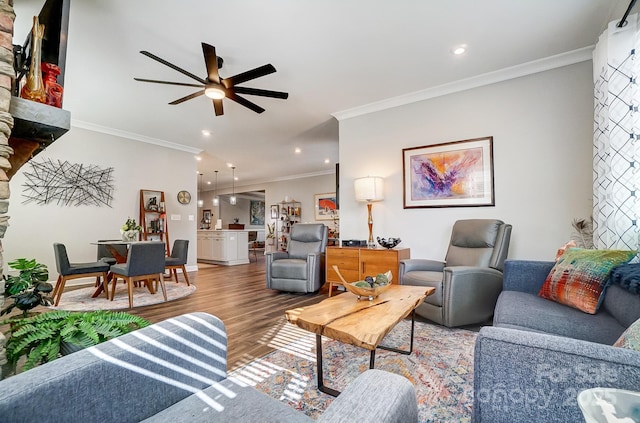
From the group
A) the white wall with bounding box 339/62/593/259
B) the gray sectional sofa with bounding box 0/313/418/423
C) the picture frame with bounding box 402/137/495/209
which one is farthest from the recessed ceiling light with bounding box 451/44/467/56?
the gray sectional sofa with bounding box 0/313/418/423

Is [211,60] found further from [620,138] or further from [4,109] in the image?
[620,138]

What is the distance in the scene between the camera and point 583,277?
158 centimetres

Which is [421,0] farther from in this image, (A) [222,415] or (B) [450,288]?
(A) [222,415]

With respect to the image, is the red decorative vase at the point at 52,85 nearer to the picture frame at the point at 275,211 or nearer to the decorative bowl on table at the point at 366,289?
the decorative bowl on table at the point at 366,289

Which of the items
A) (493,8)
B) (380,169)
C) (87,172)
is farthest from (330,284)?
(87,172)

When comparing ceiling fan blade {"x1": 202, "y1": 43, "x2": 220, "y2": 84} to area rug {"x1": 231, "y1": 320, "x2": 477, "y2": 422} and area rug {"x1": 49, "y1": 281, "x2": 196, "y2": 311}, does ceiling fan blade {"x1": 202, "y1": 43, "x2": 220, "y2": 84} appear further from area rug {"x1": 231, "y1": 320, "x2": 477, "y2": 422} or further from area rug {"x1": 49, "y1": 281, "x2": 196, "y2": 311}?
area rug {"x1": 49, "y1": 281, "x2": 196, "y2": 311}

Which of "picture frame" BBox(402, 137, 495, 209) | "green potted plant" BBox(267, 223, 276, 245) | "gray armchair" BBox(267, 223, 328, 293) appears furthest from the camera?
"green potted plant" BBox(267, 223, 276, 245)

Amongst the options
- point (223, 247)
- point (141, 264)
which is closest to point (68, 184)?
point (141, 264)

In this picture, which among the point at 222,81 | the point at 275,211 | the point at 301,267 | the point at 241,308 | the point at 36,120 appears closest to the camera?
the point at 36,120

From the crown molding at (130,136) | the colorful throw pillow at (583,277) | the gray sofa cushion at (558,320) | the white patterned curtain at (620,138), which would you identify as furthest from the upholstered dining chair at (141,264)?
the white patterned curtain at (620,138)

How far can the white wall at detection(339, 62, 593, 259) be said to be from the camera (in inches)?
113

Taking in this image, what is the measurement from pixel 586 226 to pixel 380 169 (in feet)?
7.50

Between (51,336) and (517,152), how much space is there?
401 cm

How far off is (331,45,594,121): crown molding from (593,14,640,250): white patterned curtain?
737 millimetres
